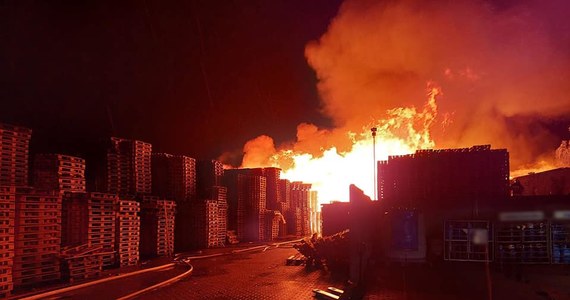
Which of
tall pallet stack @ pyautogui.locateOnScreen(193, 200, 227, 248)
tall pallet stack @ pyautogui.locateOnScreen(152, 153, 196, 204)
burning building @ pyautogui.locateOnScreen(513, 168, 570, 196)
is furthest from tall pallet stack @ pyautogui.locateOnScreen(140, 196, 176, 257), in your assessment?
burning building @ pyautogui.locateOnScreen(513, 168, 570, 196)

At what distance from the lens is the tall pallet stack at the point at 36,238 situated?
12930mm

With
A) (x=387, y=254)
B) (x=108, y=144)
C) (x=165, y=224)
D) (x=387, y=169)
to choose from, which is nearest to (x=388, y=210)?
(x=387, y=254)

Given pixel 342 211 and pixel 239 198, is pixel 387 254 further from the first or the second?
pixel 239 198

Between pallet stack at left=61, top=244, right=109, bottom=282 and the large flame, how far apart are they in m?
18.4

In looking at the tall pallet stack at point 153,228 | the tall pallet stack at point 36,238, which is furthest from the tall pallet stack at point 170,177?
the tall pallet stack at point 36,238

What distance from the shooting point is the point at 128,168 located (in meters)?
21.2

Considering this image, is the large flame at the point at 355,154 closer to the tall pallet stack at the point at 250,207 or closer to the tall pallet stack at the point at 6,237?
the tall pallet stack at the point at 250,207

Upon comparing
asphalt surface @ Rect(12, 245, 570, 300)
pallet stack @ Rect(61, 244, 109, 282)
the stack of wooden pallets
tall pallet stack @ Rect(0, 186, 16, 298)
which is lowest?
the stack of wooden pallets

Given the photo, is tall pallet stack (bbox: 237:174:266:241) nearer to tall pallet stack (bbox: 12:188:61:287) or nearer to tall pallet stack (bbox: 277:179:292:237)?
tall pallet stack (bbox: 277:179:292:237)

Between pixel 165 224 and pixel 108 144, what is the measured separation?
478 cm

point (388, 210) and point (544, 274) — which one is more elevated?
point (388, 210)

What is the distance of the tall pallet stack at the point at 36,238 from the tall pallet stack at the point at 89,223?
204 centimetres

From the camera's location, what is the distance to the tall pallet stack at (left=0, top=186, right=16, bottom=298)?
11.7 meters

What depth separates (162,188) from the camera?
24781 mm
